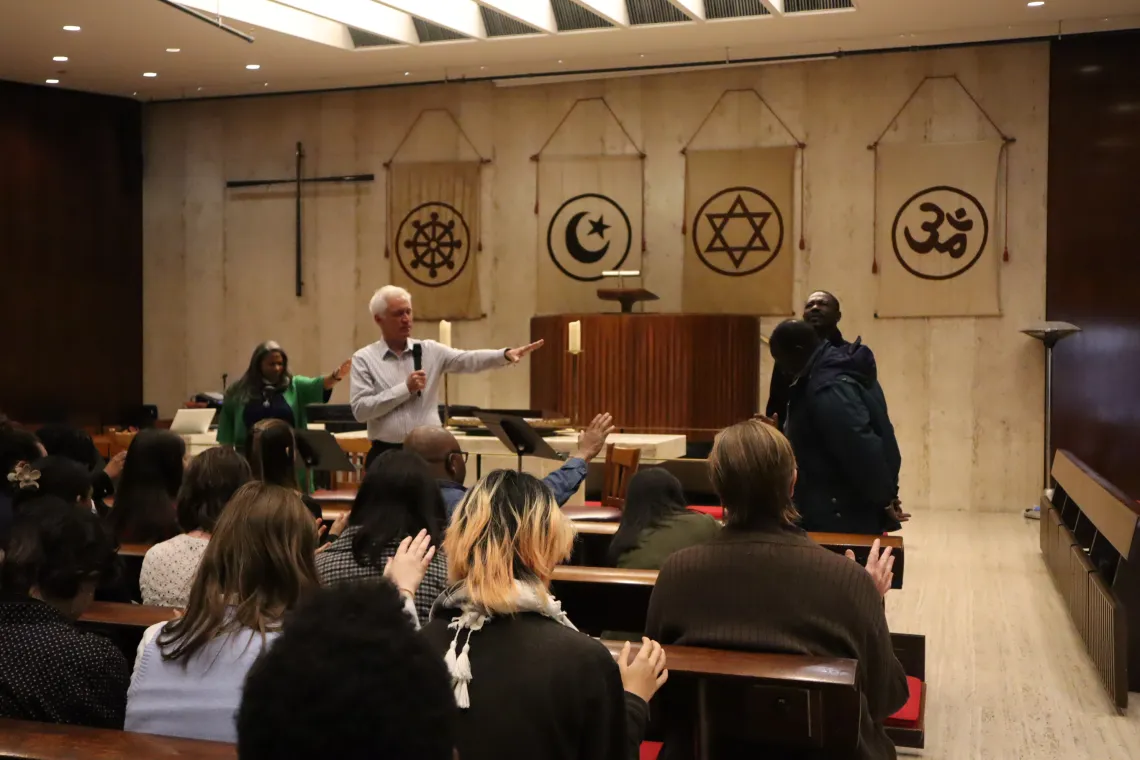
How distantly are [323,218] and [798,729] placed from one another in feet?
33.0

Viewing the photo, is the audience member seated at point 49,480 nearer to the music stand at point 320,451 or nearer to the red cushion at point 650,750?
the red cushion at point 650,750

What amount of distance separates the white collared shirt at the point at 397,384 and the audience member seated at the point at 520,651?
10.6 ft

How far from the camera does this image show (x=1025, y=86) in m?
9.36

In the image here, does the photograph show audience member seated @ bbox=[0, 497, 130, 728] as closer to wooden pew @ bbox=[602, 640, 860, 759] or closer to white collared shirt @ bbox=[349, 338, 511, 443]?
wooden pew @ bbox=[602, 640, 860, 759]

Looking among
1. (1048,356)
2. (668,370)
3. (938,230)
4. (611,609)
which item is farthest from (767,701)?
(938,230)

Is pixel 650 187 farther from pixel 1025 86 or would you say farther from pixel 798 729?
pixel 798 729

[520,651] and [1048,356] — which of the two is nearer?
[520,651]

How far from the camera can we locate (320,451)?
212 inches

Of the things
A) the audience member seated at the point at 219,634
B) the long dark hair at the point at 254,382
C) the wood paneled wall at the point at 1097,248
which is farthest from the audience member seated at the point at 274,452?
the wood paneled wall at the point at 1097,248

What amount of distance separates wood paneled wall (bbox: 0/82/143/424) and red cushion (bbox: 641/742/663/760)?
935 centimetres

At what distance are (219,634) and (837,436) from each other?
A: 2.37 meters

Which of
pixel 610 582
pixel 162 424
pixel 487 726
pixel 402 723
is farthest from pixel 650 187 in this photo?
pixel 402 723

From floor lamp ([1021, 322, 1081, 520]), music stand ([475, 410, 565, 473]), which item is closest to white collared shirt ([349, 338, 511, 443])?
music stand ([475, 410, 565, 473])

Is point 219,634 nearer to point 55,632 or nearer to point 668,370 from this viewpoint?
point 55,632
